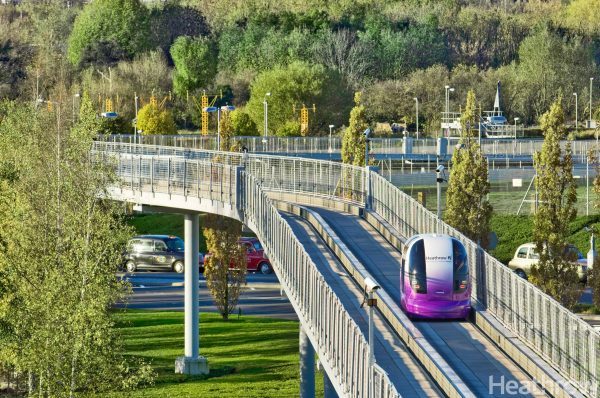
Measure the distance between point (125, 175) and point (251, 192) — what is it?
11.8m

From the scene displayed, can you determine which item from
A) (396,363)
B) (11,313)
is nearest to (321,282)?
(396,363)

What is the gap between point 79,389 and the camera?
38.8 m

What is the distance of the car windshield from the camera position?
2763 inches

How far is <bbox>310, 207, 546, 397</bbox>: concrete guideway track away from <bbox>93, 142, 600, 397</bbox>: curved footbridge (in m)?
0.04

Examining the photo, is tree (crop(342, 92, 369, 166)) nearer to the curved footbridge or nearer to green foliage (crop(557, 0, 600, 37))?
the curved footbridge

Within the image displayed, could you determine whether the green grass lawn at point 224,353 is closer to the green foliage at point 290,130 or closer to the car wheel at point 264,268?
the car wheel at point 264,268

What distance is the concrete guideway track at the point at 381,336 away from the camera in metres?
25.6

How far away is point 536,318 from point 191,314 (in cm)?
2155

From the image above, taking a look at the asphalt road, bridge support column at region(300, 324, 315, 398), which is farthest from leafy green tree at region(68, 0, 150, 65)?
bridge support column at region(300, 324, 315, 398)

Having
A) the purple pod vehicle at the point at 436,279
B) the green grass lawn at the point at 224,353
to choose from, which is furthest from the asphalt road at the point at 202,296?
the purple pod vehicle at the point at 436,279

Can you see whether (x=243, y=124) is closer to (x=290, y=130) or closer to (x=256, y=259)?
(x=290, y=130)

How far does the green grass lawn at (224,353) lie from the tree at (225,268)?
0.83 meters

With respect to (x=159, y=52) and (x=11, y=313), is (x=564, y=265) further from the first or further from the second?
(x=159, y=52)

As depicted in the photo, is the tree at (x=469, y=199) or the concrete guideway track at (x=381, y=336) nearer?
the concrete guideway track at (x=381, y=336)
